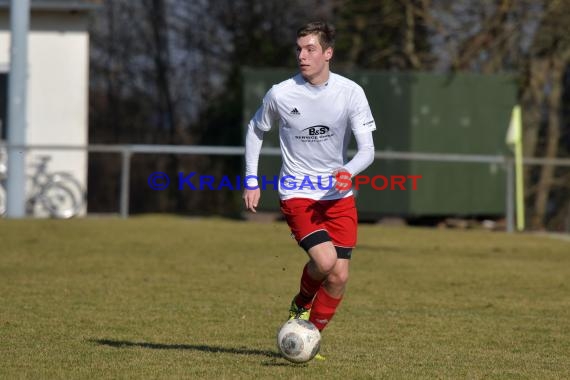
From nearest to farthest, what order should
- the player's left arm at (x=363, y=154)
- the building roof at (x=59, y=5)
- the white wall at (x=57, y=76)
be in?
the player's left arm at (x=363, y=154) → the building roof at (x=59, y=5) → the white wall at (x=57, y=76)

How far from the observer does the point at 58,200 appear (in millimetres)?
21750

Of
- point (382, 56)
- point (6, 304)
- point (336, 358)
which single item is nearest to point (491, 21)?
point (382, 56)

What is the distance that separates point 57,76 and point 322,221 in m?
16.4

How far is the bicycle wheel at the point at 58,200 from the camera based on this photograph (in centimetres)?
2156

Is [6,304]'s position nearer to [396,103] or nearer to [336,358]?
[336,358]

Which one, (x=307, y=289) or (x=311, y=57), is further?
(x=307, y=289)

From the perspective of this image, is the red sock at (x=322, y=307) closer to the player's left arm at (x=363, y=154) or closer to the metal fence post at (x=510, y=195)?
the player's left arm at (x=363, y=154)

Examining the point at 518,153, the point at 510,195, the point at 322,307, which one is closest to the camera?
the point at 322,307

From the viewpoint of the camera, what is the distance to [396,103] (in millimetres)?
22109

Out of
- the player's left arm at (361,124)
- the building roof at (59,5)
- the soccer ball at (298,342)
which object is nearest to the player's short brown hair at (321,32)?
the player's left arm at (361,124)

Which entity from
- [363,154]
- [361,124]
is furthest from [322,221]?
[361,124]

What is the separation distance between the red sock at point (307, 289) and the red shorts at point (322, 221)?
0.80 feet

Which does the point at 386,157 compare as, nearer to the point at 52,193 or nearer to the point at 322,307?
the point at 52,193

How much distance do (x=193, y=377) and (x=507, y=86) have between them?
16.5 metres
